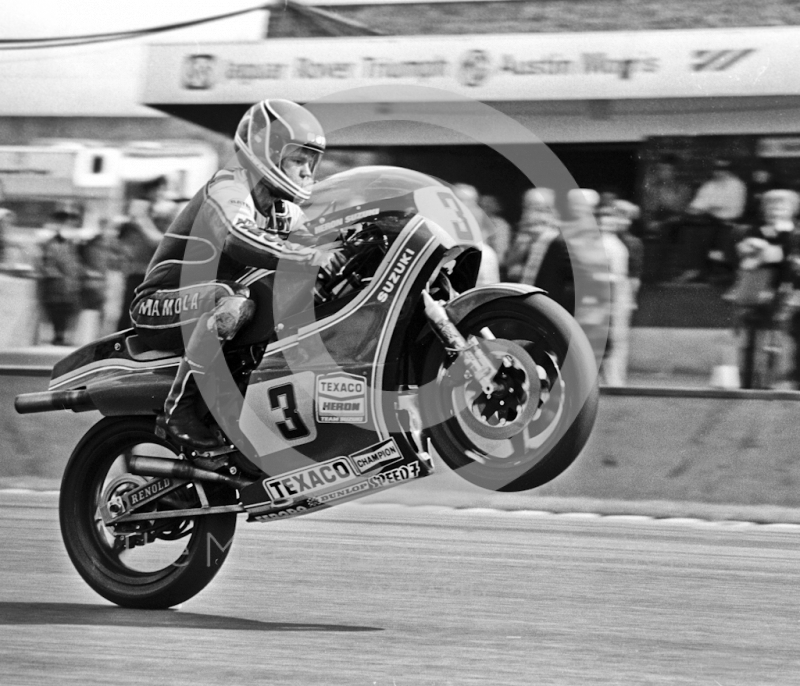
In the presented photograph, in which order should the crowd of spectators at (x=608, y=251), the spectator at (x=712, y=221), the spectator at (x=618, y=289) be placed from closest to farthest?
the crowd of spectators at (x=608, y=251)
the spectator at (x=618, y=289)
the spectator at (x=712, y=221)

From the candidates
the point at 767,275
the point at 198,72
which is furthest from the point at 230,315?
the point at 198,72

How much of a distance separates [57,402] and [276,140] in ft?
4.74

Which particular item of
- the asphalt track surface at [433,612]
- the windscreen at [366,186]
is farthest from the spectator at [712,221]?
the windscreen at [366,186]

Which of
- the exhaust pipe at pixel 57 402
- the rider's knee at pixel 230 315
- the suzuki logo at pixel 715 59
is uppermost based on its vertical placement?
the suzuki logo at pixel 715 59

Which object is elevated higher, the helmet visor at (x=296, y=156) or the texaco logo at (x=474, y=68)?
the texaco logo at (x=474, y=68)

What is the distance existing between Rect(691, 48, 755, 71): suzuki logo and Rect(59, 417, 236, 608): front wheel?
19.8 ft

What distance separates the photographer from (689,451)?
8125mm

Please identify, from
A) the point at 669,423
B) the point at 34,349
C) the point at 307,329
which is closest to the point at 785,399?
the point at 669,423

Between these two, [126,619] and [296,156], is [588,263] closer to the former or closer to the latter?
[296,156]

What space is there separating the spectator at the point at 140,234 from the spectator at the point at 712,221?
380cm

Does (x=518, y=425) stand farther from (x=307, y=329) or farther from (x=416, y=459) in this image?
(x=307, y=329)

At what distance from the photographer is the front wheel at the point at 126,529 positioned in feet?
16.8

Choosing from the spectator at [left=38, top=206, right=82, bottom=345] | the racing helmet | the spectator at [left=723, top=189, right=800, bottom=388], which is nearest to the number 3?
the racing helmet

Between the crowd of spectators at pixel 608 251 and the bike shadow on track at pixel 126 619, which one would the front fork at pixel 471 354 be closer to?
the bike shadow on track at pixel 126 619
